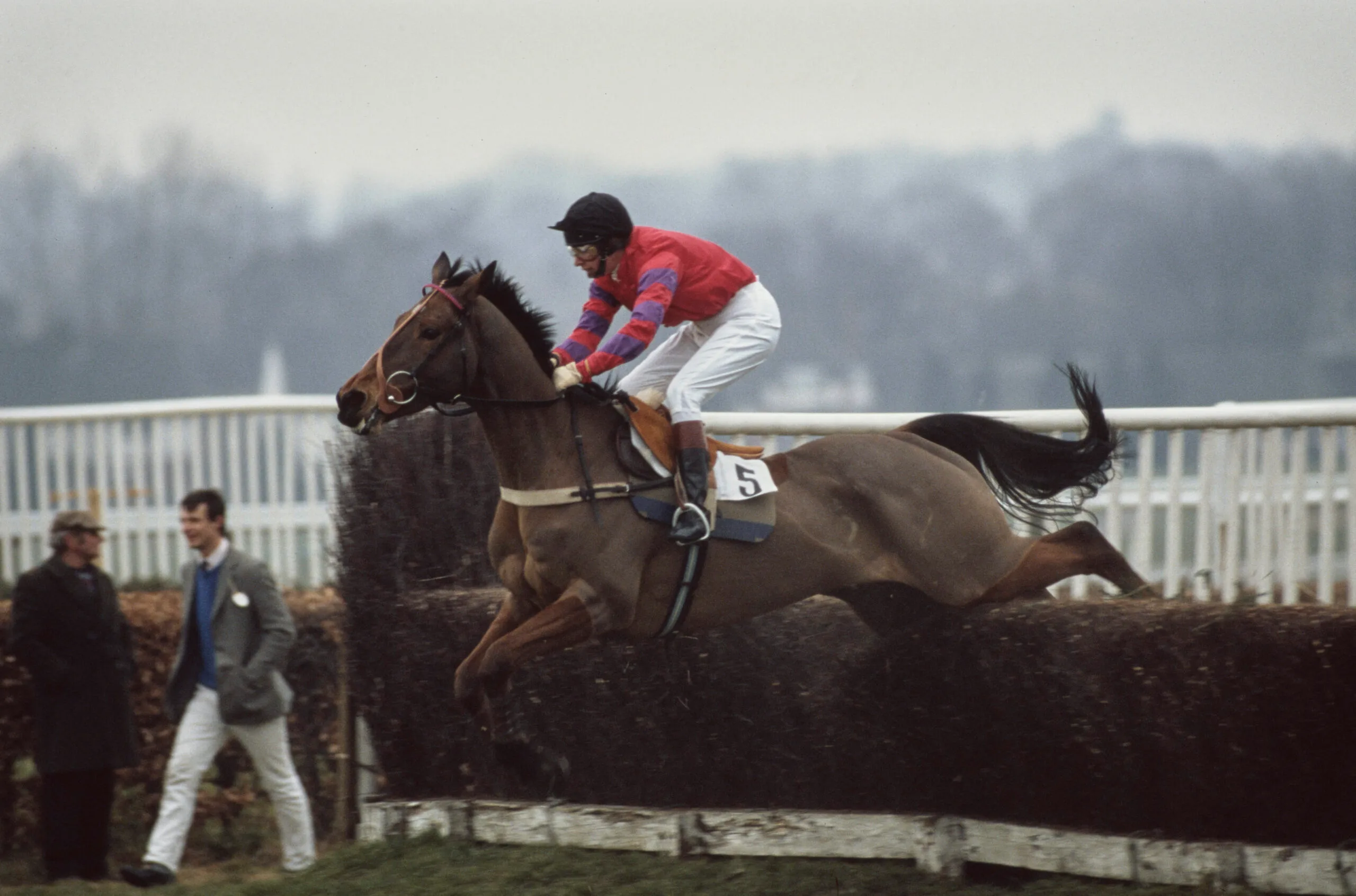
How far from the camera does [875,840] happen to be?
5094 mm

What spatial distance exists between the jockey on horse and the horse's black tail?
0.79 meters

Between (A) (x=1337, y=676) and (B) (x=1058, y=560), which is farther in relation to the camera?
(B) (x=1058, y=560)

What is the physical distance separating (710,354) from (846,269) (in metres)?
36.1

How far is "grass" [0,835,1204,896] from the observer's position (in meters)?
4.85

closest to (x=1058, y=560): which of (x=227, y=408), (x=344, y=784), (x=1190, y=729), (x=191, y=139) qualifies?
(x=1190, y=729)

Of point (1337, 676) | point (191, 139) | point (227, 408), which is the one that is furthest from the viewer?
point (191, 139)

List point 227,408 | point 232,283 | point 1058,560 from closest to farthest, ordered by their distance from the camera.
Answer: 1. point 1058,560
2. point 227,408
3. point 232,283

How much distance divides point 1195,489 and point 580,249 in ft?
12.8

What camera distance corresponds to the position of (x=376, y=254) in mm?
42594

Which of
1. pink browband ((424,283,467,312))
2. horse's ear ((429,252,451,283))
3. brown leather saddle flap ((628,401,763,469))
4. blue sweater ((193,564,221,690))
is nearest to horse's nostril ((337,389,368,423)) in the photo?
pink browband ((424,283,467,312))

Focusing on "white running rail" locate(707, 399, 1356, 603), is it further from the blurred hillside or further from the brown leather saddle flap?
the blurred hillside

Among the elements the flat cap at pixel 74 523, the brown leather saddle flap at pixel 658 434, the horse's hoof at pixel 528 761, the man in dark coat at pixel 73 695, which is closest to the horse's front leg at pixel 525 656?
the horse's hoof at pixel 528 761

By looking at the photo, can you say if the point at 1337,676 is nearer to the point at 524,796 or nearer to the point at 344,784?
→ the point at 524,796

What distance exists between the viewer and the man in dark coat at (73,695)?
6.29 meters
